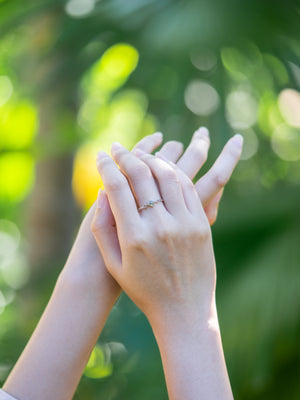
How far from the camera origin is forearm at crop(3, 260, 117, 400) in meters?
0.53

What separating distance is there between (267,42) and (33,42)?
55 cm

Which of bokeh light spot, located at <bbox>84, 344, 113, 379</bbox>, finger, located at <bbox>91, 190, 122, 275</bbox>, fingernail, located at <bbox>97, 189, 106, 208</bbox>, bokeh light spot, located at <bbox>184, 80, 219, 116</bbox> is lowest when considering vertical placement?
bokeh light spot, located at <bbox>84, 344, 113, 379</bbox>

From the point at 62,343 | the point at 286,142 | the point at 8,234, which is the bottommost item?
the point at 8,234


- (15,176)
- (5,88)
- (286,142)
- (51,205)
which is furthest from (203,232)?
(15,176)

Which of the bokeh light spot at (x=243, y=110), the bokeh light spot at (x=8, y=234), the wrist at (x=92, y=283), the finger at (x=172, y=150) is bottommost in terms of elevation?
the bokeh light spot at (x=8, y=234)

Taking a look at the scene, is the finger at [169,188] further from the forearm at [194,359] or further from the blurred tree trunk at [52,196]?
the blurred tree trunk at [52,196]

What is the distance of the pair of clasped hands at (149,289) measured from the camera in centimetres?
48

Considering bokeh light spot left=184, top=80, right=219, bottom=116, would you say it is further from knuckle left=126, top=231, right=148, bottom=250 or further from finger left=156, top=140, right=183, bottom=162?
knuckle left=126, top=231, right=148, bottom=250

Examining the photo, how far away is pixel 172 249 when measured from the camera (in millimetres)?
505

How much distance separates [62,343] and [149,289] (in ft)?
0.43

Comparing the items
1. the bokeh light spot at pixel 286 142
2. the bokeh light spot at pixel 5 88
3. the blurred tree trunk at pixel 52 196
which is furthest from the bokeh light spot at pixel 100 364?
the bokeh light spot at pixel 5 88

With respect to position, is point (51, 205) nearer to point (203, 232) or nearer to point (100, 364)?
point (100, 364)

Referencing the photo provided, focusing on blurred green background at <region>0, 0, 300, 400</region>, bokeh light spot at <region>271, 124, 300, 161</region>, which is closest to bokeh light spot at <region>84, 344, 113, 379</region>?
blurred green background at <region>0, 0, 300, 400</region>

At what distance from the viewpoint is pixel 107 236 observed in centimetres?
56
